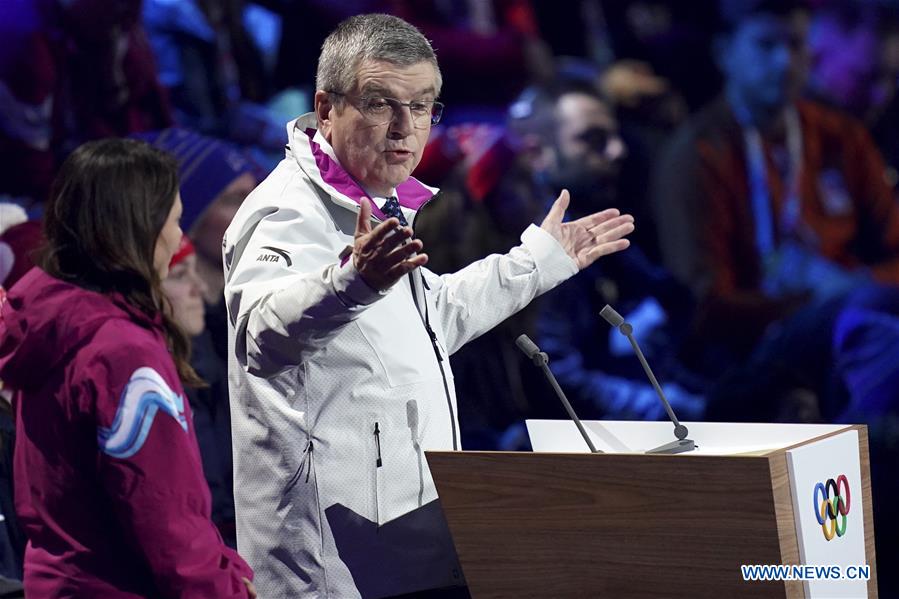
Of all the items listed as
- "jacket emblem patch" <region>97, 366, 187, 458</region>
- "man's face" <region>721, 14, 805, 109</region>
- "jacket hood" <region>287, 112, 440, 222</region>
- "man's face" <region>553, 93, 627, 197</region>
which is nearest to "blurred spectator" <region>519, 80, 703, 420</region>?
"man's face" <region>553, 93, 627, 197</region>

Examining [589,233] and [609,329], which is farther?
[609,329]

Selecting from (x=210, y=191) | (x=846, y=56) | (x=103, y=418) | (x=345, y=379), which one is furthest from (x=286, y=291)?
(x=846, y=56)

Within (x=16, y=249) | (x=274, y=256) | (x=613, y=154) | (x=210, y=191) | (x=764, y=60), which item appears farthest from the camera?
(x=613, y=154)

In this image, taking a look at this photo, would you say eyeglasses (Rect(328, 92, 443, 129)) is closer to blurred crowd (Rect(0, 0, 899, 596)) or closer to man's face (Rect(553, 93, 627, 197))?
blurred crowd (Rect(0, 0, 899, 596))

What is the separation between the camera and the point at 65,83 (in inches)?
221

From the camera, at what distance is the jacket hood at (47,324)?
205 cm

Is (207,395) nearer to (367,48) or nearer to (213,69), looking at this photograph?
(213,69)

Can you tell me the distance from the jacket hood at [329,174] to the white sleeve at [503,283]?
226 millimetres

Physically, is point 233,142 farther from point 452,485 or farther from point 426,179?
point 452,485

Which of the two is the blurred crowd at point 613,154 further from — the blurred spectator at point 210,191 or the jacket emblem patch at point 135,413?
the jacket emblem patch at point 135,413

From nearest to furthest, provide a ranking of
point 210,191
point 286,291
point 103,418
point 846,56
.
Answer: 1. point 103,418
2. point 286,291
3. point 210,191
4. point 846,56

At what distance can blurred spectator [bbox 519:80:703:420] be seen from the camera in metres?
5.69

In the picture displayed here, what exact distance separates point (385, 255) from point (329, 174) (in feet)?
1.67

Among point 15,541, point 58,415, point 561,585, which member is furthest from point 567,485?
point 15,541
